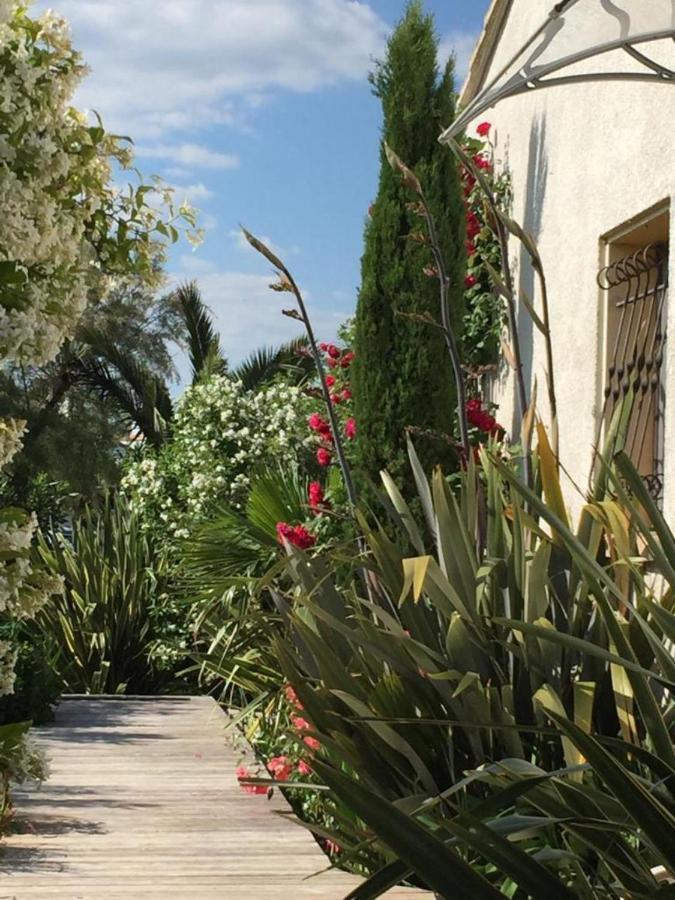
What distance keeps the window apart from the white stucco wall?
2.9 inches

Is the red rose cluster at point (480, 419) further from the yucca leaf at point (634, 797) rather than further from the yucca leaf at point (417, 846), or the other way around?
the yucca leaf at point (417, 846)

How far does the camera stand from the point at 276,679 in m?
7.22

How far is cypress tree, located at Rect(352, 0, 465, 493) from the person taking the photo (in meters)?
8.66

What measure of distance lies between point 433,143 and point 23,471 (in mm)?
8470

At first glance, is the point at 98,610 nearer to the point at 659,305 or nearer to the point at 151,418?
the point at 659,305

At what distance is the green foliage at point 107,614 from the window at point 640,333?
15.8ft

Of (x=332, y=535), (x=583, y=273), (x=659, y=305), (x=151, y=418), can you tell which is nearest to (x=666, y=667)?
(x=659, y=305)

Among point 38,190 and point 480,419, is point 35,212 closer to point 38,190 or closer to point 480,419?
point 38,190

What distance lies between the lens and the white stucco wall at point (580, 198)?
6.12 m

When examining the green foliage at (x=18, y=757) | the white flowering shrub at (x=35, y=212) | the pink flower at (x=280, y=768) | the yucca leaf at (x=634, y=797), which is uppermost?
the white flowering shrub at (x=35, y=212)

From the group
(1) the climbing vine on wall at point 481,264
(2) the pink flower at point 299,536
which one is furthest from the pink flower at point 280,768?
(1) the climbing vine on wall at point 481,264

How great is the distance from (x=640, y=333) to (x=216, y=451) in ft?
17.5

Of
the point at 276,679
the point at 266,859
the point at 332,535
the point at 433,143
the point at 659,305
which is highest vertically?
the point at 433,143

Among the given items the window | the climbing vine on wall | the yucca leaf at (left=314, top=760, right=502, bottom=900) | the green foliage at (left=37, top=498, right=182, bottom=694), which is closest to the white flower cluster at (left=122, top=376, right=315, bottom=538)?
the green foliage at (left=37, top=498, right=182, bottom=694)
